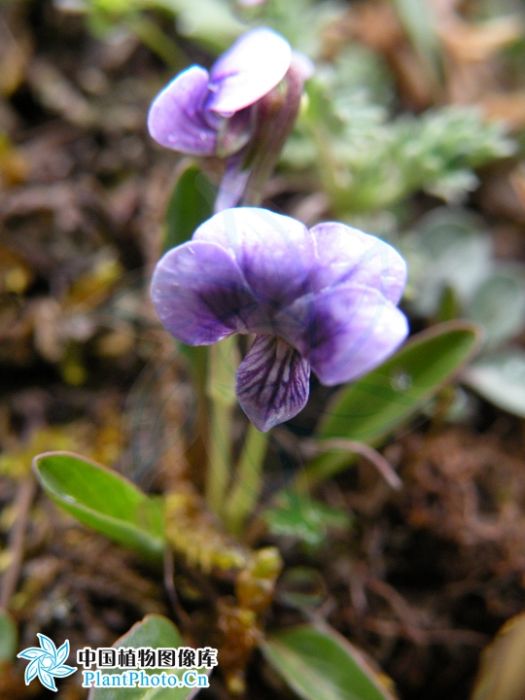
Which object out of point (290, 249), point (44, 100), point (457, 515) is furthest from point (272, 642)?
point (44, 100)

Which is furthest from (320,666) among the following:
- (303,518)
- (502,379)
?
(502,379)

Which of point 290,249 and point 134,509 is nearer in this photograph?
point 290,249

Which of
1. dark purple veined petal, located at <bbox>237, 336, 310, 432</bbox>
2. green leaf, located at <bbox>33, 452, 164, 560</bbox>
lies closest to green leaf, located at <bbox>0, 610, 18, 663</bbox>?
green leaf, located at <bbox>33, 452, 164, 560</bbox>

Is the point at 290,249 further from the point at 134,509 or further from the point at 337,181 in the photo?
the point at 337,181

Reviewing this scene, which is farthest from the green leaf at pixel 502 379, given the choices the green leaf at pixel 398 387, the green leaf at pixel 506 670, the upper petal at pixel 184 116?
the upper petal at pixel 184 116

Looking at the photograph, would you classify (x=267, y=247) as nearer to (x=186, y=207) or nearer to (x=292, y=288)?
A: (x=292, y=288)
